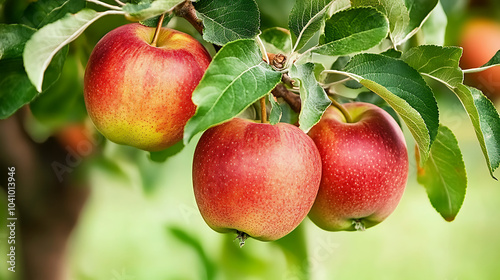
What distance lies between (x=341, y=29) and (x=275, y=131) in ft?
0.42

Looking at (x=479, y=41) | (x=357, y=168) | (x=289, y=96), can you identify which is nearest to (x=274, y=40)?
(x=289, y=96)

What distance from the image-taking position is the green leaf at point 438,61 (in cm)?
58

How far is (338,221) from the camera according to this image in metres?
0.67

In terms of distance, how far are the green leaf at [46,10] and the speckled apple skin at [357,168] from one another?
329 millimetres

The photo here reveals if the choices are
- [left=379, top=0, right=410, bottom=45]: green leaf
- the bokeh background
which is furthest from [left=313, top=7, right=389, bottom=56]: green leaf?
the bokeh background

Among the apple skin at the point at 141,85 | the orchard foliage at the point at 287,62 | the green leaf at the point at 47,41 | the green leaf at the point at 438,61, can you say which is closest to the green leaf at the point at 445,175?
the orchard foliage at the point at 287,62

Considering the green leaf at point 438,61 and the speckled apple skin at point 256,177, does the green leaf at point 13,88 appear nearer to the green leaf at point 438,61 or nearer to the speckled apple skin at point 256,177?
the speckled apple skin at point 256,177

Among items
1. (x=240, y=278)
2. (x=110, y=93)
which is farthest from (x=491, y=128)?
(x=240, y=278)

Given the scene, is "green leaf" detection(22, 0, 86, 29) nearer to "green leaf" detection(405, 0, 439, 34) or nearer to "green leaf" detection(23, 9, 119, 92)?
"green leaf" detection(23, 9, 119, 92)

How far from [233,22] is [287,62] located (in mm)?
70

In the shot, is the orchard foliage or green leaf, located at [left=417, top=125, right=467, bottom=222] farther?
green leaf, located at [left=417, top=125, right=467, bottom=222]

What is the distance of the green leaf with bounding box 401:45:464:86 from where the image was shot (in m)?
0.58

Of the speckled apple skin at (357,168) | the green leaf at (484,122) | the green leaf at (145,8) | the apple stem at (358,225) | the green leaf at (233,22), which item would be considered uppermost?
the green leaf at (145,8)

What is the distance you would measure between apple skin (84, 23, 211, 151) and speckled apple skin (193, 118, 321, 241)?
0.18ft
